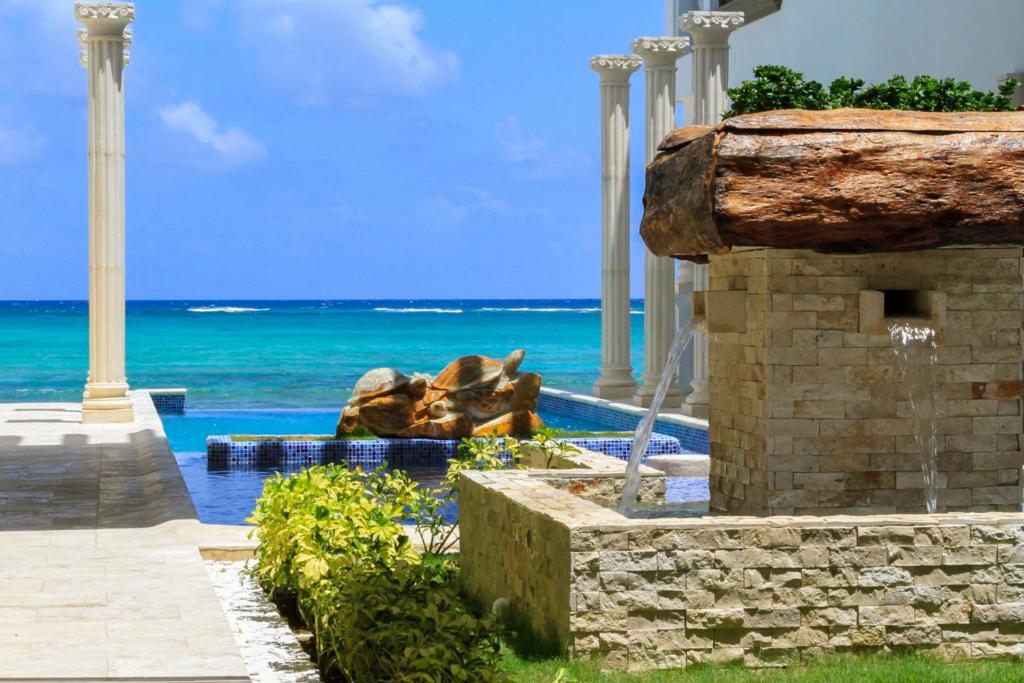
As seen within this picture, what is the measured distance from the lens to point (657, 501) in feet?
30.9

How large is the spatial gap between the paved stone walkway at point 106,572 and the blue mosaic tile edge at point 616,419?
6.89m

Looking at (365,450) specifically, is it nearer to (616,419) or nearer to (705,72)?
(616,419)

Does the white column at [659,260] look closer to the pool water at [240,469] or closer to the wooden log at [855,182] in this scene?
the pool water at [240,469]

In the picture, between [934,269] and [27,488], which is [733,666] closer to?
[934,269]

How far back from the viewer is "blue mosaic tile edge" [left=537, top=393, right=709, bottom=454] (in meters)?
19.2

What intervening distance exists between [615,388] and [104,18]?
9.86 meters

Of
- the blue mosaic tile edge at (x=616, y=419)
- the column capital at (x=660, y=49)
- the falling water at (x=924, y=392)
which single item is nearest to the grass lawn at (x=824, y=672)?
the falling water at (x=924, y=392)

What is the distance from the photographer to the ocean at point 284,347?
1785 inches

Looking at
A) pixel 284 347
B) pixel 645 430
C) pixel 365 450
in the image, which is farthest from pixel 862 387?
pixel 284 347

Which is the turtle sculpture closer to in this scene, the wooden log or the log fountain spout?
the log fountain spout

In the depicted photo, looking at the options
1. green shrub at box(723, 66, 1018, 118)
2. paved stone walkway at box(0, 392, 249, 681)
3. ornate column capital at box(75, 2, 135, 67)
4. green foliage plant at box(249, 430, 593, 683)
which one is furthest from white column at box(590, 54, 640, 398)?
green shrub at box(723, 66, 1018, 118)

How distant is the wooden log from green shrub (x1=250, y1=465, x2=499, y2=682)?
2.36 metres

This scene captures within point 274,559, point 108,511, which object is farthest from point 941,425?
point 108,511

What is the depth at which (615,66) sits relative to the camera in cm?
2353
